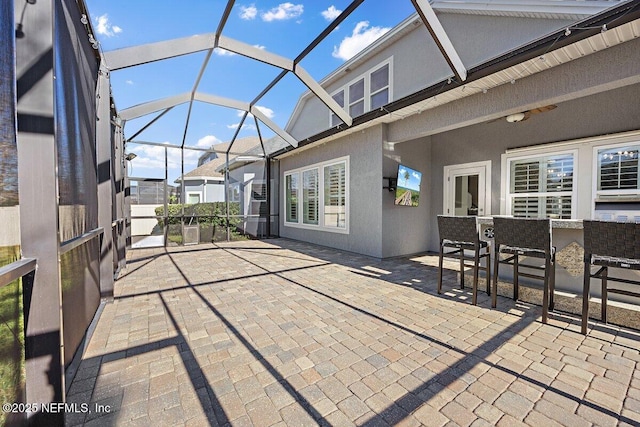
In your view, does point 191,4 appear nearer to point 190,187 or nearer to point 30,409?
point 30,409

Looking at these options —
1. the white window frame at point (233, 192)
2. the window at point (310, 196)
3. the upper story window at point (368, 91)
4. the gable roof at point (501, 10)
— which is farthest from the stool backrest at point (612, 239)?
the white window frame at point (233, 192)

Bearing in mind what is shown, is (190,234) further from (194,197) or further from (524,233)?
(524,233)

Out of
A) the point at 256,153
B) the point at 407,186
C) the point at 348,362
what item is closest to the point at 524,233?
the point at 348,362

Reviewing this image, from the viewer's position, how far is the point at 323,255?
6938mm

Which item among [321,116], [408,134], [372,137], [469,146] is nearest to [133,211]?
[321,116]

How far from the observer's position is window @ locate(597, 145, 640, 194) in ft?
14.6

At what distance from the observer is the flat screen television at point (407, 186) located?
6227mm

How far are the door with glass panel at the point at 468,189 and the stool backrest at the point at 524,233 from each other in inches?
123

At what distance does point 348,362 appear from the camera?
232 cm

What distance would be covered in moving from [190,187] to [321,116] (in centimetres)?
997

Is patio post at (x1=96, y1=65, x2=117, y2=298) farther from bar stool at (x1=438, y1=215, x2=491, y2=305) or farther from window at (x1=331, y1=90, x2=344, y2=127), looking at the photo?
window at (x1=331, y1=90, x2=344, y2=127)

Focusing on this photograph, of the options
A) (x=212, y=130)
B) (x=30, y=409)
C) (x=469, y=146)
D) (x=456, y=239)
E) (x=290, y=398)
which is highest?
(x=212, y=130)

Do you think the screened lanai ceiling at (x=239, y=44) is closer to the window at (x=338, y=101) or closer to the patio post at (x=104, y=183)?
the patio post at (x=104, y=183)

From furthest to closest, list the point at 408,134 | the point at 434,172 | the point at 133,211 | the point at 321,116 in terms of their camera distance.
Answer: the point at 321,116 < the point at 133,211 < the point at 434,172 < the point at 408,134
